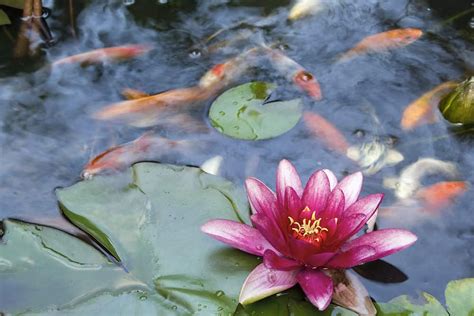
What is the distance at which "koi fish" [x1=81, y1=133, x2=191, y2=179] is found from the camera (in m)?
2.11

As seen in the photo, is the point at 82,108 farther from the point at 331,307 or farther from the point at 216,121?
the point at 331,307

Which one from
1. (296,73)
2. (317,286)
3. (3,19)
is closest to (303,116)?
(296,73)

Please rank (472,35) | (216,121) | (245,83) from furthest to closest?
(472,35) < (245,83) < (216,121)

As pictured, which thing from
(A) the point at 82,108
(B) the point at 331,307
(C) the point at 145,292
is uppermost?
(A) the point at 82,108

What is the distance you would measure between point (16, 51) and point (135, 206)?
3.71 ft

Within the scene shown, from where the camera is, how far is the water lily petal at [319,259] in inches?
64.0

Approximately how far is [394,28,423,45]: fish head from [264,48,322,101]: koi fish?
471 millimetres

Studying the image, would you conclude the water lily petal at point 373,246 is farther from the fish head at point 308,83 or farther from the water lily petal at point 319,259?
the fish head at point 308,83

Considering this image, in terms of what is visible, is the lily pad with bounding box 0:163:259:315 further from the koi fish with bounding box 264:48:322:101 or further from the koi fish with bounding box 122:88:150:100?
the koi fish with bounding box 264:48:322:101

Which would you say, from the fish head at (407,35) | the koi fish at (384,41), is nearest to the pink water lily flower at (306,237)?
the koi fish at (384,41)

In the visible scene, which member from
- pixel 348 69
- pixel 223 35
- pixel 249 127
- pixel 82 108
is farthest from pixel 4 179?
pixel 348 69

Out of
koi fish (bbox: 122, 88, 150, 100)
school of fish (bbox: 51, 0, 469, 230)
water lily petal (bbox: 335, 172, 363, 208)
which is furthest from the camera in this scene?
koi fish (bbox: 122, 88, 150, 100)

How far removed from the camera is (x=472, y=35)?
269 cm

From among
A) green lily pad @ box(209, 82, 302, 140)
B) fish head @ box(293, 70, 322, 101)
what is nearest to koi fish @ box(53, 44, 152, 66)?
green lily pad @ box(209, 82, 302, 140)
